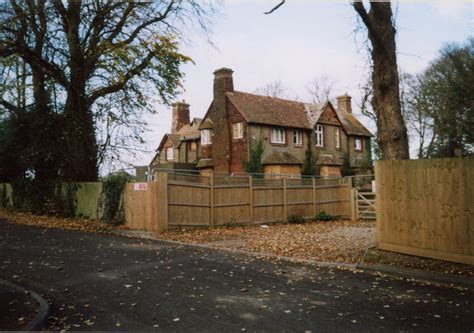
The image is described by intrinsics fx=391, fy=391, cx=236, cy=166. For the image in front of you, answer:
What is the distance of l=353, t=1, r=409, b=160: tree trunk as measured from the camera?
29.4 feet

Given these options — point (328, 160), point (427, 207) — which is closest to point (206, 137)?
point (328, 160)

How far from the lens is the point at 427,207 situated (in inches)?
319

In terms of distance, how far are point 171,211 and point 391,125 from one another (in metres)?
8.51

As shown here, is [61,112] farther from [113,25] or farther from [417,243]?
[417,243]

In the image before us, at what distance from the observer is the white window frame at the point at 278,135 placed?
3100 cm

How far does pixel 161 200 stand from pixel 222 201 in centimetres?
310

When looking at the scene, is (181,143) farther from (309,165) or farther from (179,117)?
(309,165)

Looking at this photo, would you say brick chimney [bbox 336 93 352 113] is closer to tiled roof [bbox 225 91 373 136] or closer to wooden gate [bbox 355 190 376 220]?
tiled roof [bbox 225 91 373 136]

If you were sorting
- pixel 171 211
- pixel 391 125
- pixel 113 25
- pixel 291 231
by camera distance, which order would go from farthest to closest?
pixel 113 25, pixel 291 231, pixel 171 211, pixel 391 125

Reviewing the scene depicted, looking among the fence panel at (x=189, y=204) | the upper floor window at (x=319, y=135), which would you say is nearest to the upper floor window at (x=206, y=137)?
the upper floor window at (x=319, y=135)

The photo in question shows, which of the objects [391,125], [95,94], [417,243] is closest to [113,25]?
[95,94]

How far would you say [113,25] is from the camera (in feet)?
63.1

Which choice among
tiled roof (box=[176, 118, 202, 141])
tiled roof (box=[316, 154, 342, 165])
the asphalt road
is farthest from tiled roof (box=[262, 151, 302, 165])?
the asphalt road

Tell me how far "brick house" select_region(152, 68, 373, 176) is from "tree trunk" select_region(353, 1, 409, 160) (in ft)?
66.0
